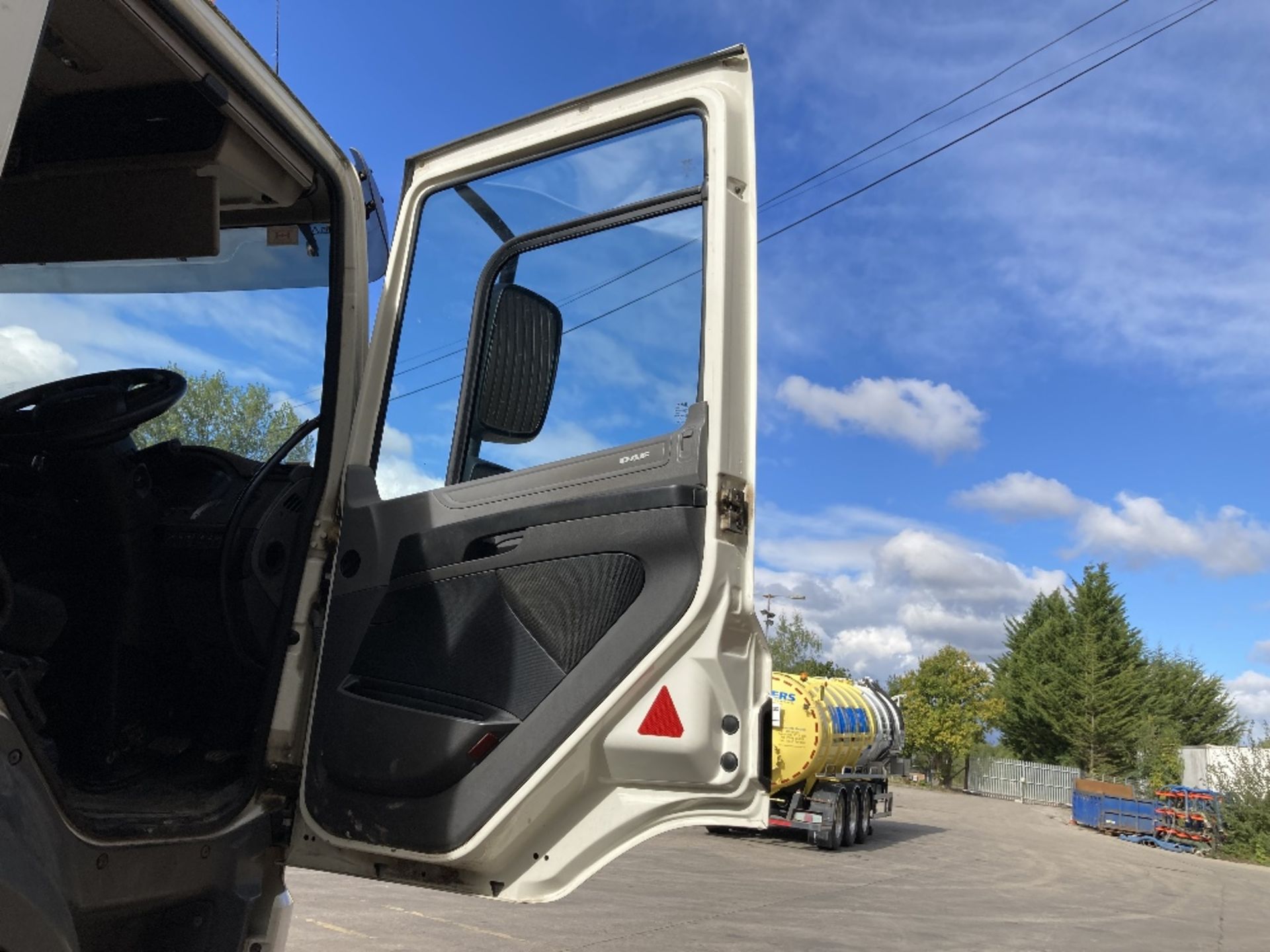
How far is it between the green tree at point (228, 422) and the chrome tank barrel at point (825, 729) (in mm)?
12927

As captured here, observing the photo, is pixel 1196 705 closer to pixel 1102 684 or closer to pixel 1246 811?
pixel 1102 684

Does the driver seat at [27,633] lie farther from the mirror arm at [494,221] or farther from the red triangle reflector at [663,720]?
the mirror arm at [494,221]

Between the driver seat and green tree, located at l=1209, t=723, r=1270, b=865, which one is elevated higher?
the driver seat

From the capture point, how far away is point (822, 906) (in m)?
11.2

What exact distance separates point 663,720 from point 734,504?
1.66ft

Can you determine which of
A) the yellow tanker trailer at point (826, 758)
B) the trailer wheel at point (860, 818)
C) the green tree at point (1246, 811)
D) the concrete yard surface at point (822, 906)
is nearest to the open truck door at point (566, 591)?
the concrete yard surface at point (822, 906)

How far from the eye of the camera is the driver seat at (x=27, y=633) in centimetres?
199

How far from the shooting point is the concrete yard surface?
26.1ft

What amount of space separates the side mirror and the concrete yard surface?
16.6 feet

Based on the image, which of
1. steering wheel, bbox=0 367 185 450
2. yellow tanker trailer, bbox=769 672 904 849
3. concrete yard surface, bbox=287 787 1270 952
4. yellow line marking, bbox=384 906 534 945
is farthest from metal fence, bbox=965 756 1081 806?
steering wheel, bbox=0 367 185 450

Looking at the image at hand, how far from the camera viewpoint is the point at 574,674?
2.39 metres

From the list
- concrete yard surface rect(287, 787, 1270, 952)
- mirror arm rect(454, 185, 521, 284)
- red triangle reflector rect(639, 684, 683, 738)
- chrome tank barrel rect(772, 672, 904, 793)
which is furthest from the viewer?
chrome tank barrel rect(772, 672, 904, 793)

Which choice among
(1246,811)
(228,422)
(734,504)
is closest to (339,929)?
(228,422)

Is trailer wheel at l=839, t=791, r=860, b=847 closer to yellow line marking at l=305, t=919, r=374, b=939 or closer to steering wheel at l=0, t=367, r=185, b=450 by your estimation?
yellow line marking at l=305, t=919, r=374, b=939
